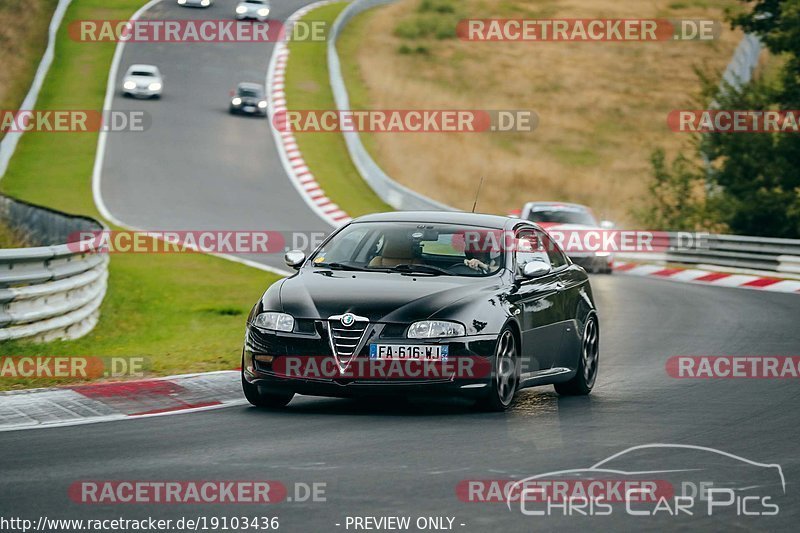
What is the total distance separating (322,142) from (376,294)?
126ft

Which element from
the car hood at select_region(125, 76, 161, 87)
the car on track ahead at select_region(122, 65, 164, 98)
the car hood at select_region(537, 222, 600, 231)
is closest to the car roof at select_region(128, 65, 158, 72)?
the car on track ahead at select_region(122, 65, 164, 98)

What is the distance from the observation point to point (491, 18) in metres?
74.1

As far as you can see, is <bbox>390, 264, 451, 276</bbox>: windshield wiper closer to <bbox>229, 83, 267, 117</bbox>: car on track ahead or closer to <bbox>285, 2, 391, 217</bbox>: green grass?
<bbox>285, 2, 391, 217</bbox>: green grass

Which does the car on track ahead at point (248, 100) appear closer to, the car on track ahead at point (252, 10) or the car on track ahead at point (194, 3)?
the car on track ahead at point (252, 10)

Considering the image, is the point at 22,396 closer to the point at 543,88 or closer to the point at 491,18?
the point at 543,88

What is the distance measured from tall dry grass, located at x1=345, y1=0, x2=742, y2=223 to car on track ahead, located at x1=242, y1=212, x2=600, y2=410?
113 feet

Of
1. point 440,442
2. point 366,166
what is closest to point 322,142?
point 366,166

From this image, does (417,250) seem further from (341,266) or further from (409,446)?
(409,446)

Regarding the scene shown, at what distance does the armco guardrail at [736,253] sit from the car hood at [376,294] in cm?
2008

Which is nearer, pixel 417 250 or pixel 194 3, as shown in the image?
pixel 417 250

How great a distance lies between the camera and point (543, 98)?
6319 cm

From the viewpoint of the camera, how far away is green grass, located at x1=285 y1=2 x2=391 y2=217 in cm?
4088

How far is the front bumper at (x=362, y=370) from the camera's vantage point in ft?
33.1

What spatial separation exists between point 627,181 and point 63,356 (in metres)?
41.1
